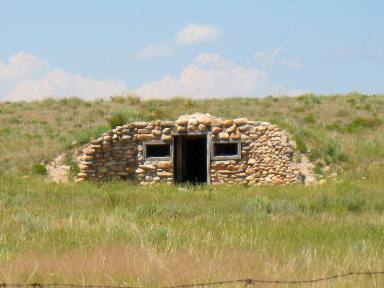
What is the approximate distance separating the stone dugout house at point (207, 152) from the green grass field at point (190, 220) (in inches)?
45.9

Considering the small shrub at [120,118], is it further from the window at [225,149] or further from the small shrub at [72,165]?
the window at [225,149]

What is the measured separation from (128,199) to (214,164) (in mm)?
5877

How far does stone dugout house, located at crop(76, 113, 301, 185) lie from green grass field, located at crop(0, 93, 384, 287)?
1.16 meters

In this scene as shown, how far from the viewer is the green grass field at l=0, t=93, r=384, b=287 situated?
7473 mm

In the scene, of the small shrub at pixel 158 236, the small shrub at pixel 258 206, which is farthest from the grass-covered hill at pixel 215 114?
the small shrub at pixel 158 236

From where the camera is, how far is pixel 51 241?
9375mm

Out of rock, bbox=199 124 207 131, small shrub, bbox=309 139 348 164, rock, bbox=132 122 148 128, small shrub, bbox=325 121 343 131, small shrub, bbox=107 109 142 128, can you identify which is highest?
small shrub, bbox=107 109 142 128

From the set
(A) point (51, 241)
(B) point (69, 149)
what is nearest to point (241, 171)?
(B) point (69, 149)

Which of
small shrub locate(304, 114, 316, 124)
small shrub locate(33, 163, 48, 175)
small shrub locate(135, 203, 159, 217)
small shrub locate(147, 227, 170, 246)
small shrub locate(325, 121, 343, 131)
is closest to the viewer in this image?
small shrub locate(147, 227, 170, 246)

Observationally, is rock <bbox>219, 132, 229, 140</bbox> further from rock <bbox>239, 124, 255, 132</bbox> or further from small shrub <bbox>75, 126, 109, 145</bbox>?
small shrub <bbox>75, 126, 109, 145</bbox>

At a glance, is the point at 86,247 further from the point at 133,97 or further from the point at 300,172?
the point at 133,97

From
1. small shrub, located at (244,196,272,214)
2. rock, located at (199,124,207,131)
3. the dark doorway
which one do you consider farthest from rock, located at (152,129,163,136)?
small shrub, located at (244,196,272,214)

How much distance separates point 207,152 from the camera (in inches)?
816

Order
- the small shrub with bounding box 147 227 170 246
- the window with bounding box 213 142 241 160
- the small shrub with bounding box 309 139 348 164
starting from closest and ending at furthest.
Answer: the small shrub with bounding box 147 227 170 246 < the small shrub with bounding box 309 139 348 164 < the window with bounding box 213 142 241 160
